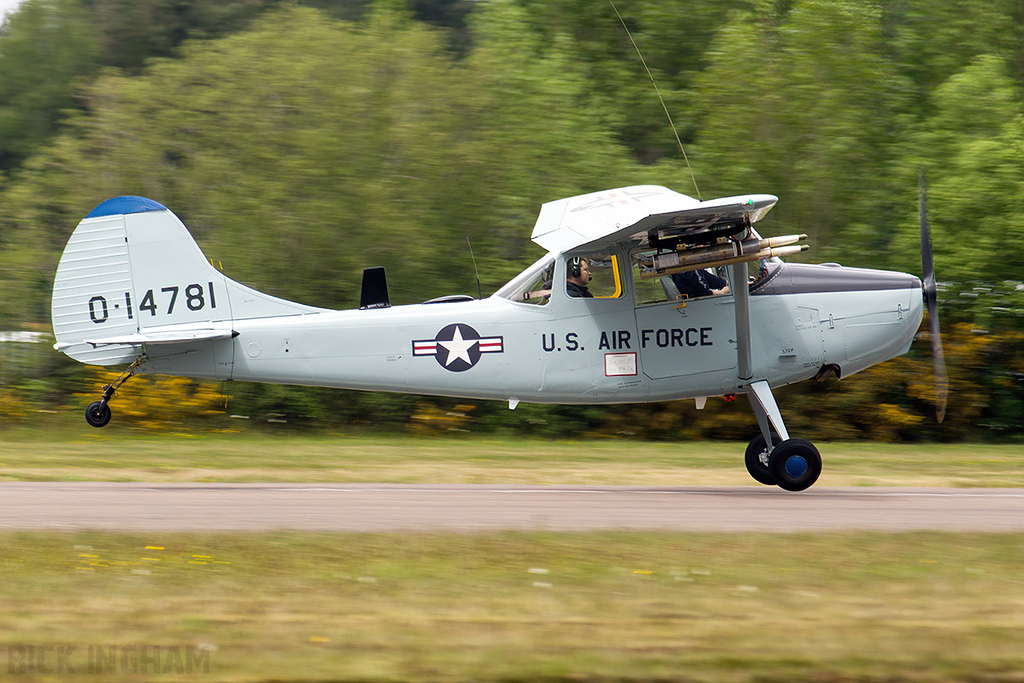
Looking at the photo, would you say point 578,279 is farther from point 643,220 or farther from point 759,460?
point 759,460

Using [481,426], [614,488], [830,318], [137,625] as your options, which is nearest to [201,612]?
[137,625]

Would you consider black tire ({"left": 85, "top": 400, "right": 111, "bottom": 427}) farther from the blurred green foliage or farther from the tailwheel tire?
the tailwheel tire

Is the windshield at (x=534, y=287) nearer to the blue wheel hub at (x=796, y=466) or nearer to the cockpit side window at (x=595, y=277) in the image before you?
the cockpit side window at (x=595, y=277)

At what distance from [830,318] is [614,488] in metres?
3.09

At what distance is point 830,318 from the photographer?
11.2m

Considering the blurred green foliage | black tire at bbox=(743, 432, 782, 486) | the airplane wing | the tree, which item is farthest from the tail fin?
the tree

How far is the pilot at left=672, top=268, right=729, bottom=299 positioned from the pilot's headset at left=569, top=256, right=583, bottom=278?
3.30 feet

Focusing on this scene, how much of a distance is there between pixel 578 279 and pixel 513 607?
5380mm

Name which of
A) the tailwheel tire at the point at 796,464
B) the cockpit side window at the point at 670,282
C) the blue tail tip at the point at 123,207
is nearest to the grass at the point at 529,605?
the tailwheel tire at the point at 796,464

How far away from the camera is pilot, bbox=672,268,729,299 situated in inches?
438

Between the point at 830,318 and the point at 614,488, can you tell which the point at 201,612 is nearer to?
the point at 614,488

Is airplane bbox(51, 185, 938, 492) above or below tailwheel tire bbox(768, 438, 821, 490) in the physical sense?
above

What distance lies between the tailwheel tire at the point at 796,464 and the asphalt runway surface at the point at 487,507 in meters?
0.19

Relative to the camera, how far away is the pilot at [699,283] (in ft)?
36.5
